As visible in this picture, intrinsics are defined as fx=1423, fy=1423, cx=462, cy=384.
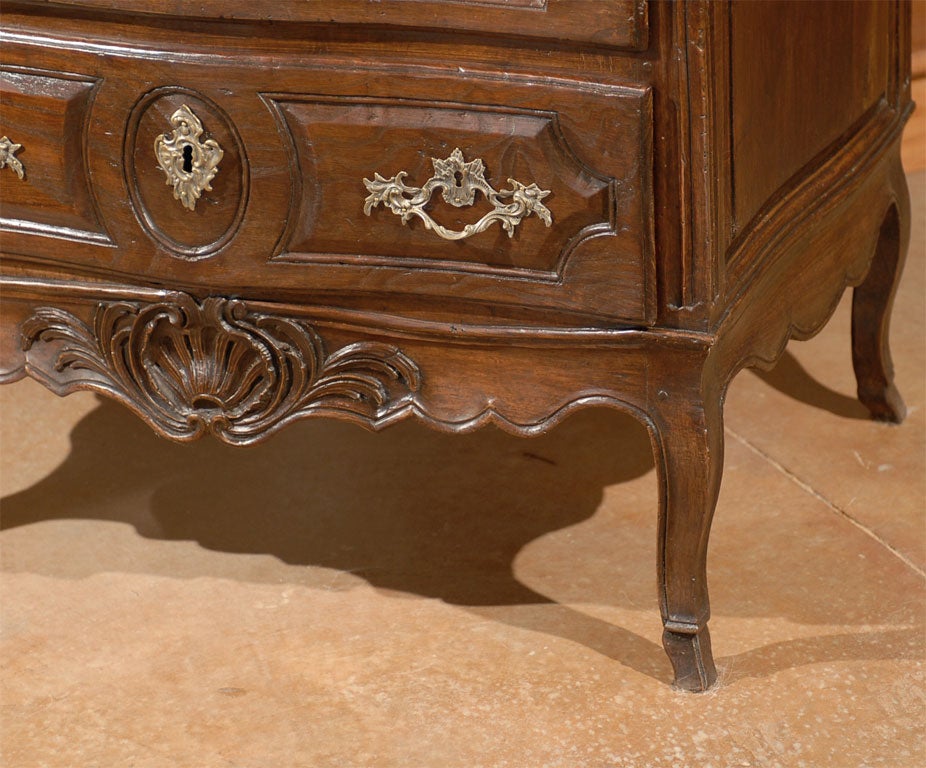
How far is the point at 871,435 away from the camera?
2.06 metres

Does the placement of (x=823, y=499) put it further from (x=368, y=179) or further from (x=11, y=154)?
(x=11, y=154)

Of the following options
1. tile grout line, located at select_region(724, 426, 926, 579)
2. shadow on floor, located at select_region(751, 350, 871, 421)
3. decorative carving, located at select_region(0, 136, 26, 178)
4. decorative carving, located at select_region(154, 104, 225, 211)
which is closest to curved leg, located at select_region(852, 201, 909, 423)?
shadow on floor, located at select_region(751, 350, 871, 421)

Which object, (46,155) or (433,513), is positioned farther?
(433,513)

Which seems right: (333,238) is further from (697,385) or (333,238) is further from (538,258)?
(697,385)

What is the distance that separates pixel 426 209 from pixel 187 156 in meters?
0.25

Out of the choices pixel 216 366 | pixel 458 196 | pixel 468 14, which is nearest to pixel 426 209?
pixel 458 196

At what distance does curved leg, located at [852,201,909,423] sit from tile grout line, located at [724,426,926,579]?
0.19 m

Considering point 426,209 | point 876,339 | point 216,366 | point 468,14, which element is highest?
point 468,14

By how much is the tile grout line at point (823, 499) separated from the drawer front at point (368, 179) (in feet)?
1.97

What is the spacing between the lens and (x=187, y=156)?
1.42 meters

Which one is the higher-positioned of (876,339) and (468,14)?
(468,14)

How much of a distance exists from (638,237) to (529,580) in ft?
1.90

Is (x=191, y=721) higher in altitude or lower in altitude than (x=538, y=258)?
lower

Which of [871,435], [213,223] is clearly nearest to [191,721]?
[213,223]
